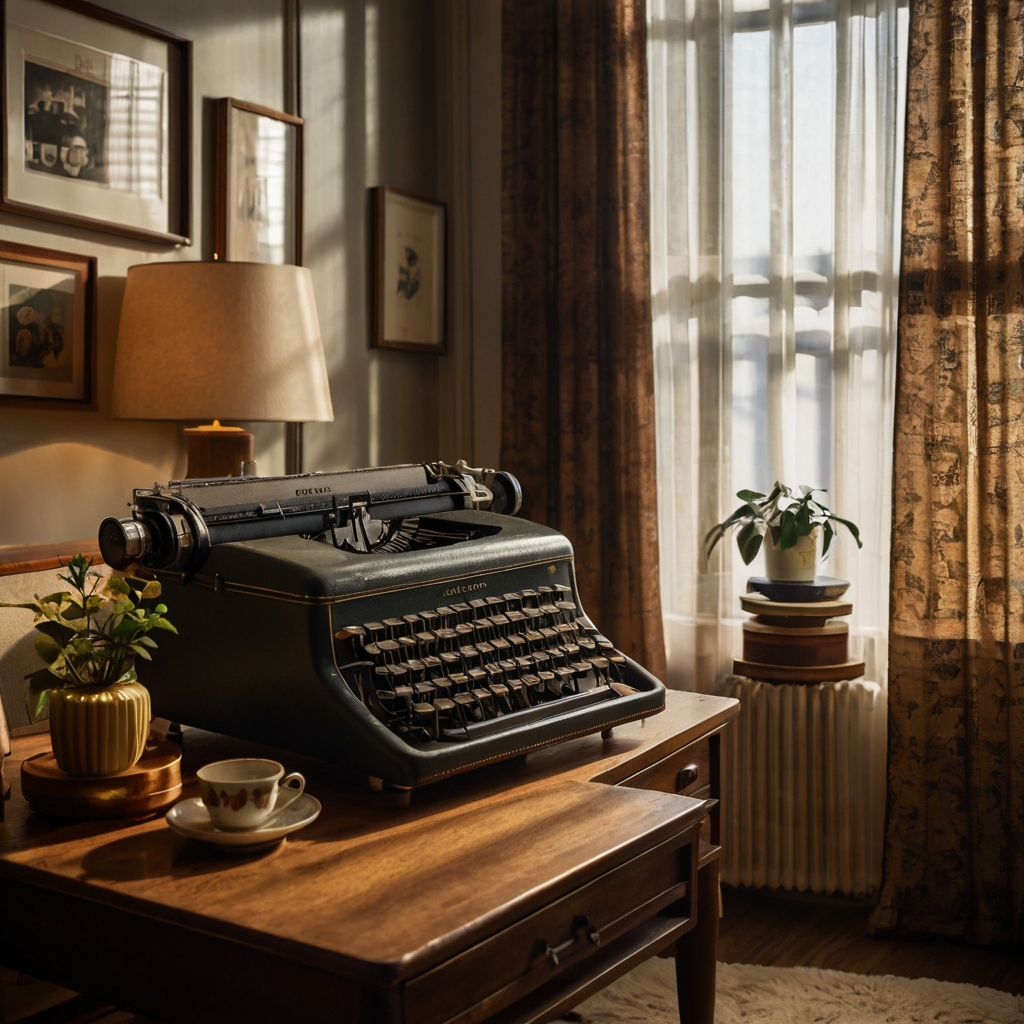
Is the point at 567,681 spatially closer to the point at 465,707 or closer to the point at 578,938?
the point at 465,707

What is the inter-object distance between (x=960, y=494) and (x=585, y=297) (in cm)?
118

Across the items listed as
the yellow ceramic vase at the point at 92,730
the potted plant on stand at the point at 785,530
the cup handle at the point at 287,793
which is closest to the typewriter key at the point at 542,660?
the cup handle at the point at 287,793

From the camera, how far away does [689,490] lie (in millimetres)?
3443

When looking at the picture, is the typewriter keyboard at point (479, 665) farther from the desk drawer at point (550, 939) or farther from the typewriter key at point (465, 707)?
the desk drawer at point (550, 939)

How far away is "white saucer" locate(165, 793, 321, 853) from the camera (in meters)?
1.27

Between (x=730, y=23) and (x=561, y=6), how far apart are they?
49cm

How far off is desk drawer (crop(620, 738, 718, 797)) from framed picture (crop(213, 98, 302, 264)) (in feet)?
5.42

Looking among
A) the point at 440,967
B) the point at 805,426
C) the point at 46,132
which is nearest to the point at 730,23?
the point at 805,426

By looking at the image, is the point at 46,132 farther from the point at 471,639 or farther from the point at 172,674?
the point at 471,639

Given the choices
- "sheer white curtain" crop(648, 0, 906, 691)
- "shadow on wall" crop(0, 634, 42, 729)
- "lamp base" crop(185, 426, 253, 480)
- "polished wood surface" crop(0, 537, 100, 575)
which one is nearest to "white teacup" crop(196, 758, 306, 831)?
"shadow on wall" crop(0, 634, 42, 729)

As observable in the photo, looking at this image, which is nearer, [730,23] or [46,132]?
[46,132]

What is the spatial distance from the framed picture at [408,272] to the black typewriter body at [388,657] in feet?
5.65

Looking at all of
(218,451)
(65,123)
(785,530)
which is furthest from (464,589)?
(785,530)

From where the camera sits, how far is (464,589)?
171cm
